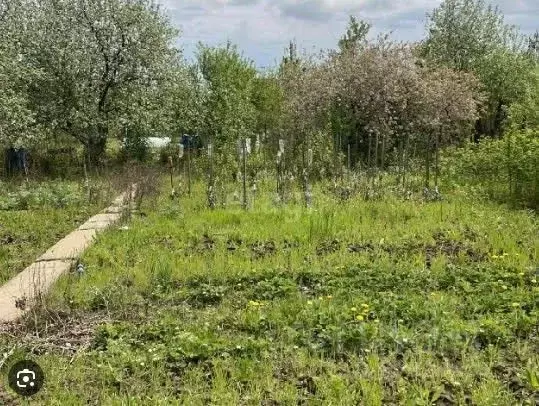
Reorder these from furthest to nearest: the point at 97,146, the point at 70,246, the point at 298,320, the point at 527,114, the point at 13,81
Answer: the point at 97,146 < the point at 527,114 < the point at 13,81 < the point at 70,246 < the point at 298,320

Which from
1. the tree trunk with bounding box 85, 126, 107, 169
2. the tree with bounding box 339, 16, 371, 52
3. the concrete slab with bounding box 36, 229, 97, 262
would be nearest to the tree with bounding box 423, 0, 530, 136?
the tree with bounding box 339, 16, 371, 52

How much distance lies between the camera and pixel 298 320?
4375mm

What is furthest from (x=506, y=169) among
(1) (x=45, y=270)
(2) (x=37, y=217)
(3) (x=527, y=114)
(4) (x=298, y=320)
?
(2) (x=37, y=217)

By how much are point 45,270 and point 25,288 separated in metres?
0.57

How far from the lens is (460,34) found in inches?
890

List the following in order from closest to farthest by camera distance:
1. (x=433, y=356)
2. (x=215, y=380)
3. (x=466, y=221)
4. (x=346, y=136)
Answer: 1. (x=215, y=380)
2. (x=433, y=356)
3. (x=466, y=221)
4. (x=346, y=136)

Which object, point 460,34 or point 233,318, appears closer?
point 233,318

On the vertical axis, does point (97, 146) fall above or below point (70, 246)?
above

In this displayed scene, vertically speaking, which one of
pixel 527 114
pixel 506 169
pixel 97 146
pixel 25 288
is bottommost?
pixel 25 288

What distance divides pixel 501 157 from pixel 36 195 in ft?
25.7

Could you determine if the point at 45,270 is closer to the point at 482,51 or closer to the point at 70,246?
the point at 70,246

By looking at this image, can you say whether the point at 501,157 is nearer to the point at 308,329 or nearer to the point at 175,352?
the point at 308,329

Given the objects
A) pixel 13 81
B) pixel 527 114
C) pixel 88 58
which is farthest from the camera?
pixel 88 58

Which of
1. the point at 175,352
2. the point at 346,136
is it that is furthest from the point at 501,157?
the point at 175,352
